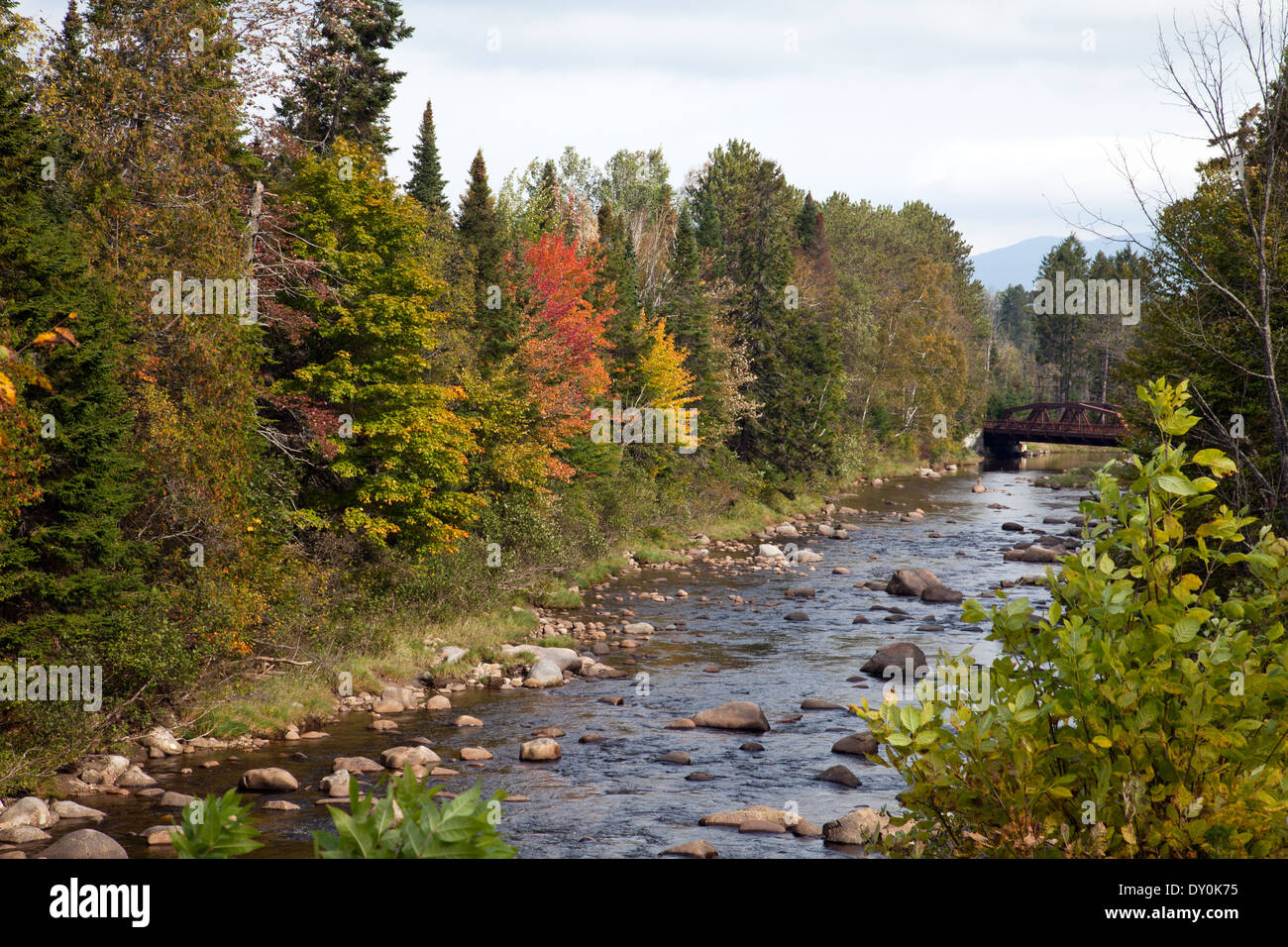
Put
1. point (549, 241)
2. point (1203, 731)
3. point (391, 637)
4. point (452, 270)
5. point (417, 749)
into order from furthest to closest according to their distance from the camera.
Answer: point (549, 241), point (452, 270), point (391, 637), point (417, 749), point (1203, 731)

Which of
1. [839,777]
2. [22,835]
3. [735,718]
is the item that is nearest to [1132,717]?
[839,777]

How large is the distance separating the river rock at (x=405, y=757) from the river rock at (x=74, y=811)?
4308 millimetres

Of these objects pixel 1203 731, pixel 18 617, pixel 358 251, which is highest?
pixel 358 251

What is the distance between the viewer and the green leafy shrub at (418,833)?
108 inches

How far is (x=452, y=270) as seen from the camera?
1395 inches

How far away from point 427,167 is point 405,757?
33.3 metres

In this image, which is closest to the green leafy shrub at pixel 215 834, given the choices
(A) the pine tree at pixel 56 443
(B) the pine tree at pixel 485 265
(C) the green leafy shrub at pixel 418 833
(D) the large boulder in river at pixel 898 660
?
(C) the green leafy shrub at pixel 418 833

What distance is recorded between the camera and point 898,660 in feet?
80.4

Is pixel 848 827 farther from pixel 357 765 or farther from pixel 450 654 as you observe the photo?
pixel 450 654

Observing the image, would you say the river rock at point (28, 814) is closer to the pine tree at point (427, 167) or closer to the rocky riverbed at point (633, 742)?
the rocky riverbed at point (633, 742)

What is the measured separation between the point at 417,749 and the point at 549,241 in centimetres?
2793

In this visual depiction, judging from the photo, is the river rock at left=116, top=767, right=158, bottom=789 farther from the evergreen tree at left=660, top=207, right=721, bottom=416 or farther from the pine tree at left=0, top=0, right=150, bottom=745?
the evergreen tree at left=660, top=207, right=721, bottom=416

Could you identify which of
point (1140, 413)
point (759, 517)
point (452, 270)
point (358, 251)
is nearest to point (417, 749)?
point (358, 251)
